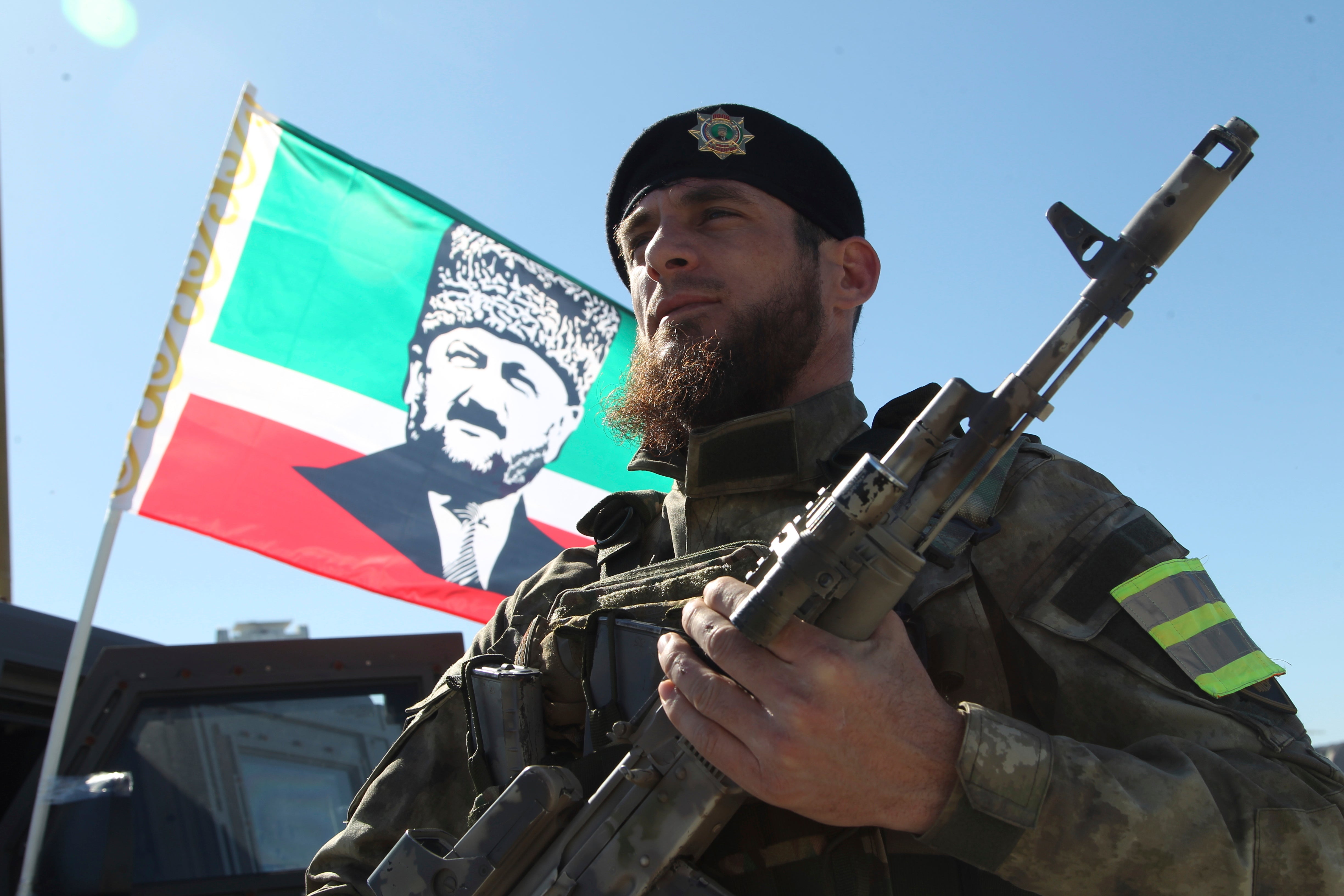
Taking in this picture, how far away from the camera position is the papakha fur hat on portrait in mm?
6152

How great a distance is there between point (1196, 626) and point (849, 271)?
1.18 m

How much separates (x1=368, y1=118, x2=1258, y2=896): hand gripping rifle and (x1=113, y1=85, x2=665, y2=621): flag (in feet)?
11.7

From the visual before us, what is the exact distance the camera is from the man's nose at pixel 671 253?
2.13 metres

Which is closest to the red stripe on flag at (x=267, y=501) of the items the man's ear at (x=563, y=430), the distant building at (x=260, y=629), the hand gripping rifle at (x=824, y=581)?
the man's ear at (x=563, y=430)

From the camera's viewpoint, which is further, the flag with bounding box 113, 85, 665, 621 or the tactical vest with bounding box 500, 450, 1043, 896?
the flag with bounding box 113, 85, 665, 621

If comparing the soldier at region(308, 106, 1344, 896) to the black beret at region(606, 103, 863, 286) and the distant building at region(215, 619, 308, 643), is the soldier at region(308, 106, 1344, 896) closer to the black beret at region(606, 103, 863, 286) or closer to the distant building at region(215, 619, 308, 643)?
the black beret at region(606, 103, 863, 286)

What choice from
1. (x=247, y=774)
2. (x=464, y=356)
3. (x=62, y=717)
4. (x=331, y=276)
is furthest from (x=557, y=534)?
(x=62, y=717)

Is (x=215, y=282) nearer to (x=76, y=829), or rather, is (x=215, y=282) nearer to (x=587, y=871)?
(x=76, y=829)

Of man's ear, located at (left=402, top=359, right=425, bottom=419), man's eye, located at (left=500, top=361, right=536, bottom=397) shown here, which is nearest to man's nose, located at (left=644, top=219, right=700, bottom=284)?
man's ear, located at (left=402, top=359, right=425, bottom=419)

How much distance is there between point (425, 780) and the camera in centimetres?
205

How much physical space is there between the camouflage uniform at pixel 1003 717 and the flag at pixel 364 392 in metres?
3.10

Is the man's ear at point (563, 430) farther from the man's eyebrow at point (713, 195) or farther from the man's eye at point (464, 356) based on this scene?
the man's eyebrow at point (713, 195)

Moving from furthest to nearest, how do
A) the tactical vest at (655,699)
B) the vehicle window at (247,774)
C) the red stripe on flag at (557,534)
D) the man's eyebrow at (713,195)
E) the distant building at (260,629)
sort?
1. the distant building at (260,629)
2. the red stripe on flag at (557,534)
3. the vehicle window at (247,774)
4. the man's eyebrow at (713,195)
5. the tactical vest at (655,699)

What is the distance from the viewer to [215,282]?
5117mm
